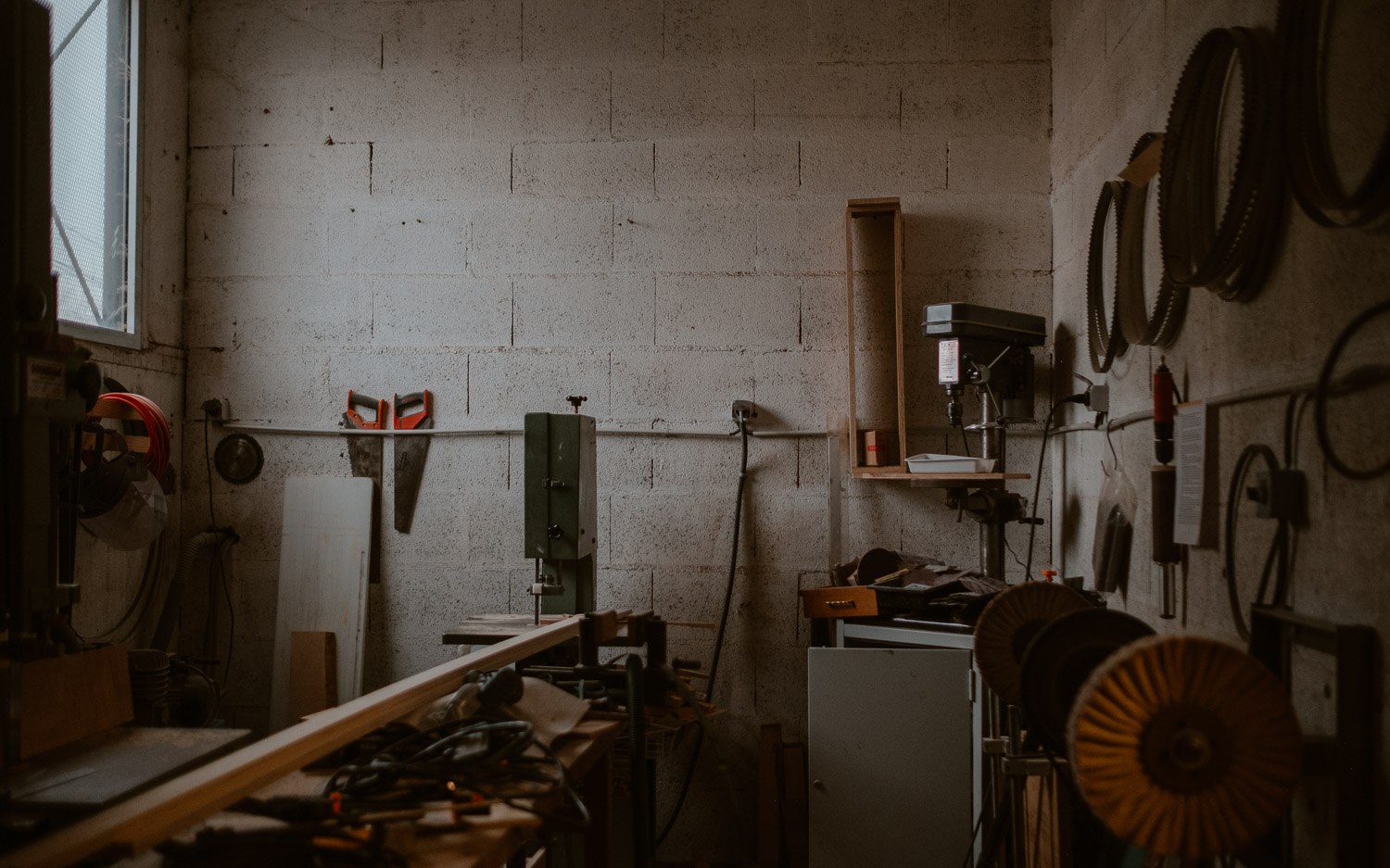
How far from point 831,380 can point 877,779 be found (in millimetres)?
1345

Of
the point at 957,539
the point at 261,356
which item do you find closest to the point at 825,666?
the point at 957,539

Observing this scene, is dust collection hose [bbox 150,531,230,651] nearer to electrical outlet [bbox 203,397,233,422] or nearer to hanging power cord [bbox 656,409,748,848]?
electrical outlet [bbox 203,397,233,422]

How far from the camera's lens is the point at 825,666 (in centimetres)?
250

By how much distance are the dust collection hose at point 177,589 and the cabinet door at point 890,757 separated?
2216 mm

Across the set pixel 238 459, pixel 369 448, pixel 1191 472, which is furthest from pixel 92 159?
pixel 1191 472

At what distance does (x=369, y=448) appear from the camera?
3.22m

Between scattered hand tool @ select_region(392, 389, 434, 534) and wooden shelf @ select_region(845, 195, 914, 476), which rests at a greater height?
wooden shelf @ select_region(845, 195, 914, 476)

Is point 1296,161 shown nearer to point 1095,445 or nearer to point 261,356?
point 1095,445

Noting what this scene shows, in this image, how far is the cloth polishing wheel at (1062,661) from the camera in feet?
4.20

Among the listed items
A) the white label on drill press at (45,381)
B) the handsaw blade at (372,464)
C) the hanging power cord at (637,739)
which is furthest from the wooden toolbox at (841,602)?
the white label on drill press at (45,381)

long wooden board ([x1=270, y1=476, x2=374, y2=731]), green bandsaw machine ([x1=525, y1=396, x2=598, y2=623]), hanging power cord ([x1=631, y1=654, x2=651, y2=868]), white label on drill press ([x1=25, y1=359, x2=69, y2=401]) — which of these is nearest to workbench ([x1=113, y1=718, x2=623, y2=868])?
hanging power cord ([x1=631, y1=654, x2=651, y2=868])

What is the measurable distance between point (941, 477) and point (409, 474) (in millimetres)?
1871

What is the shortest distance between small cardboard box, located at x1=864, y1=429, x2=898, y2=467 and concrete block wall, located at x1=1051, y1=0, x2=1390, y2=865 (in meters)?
0.58

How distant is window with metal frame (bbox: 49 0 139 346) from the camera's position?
9.34 ft
